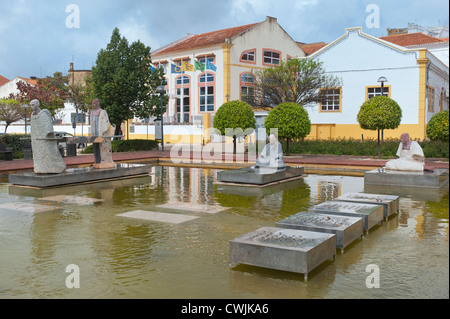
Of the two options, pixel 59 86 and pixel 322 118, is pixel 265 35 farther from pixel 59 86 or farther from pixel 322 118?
pixel 59 86

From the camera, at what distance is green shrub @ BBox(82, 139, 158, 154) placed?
1062 inches

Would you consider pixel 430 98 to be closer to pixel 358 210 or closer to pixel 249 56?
pixel 249 56

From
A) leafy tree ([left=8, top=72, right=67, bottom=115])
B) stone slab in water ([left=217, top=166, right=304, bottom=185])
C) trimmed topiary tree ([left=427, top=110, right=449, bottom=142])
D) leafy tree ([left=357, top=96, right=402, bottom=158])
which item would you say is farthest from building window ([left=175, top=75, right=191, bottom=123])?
stone slab in water ([left=217, top=166, right=304, bottom=185])

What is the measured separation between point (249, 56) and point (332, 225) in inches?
1437

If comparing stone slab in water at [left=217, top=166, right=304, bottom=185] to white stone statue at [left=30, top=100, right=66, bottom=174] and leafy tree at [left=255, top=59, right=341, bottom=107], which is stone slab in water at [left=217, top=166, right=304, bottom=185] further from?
leafy tree at [left=255, top=59, right=341, bottom=107]

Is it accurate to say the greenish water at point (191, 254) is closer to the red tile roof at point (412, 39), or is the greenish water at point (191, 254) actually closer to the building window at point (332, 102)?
the building window at point (332, 102)

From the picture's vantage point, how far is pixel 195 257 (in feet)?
20.9

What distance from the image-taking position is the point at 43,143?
42.2 feet

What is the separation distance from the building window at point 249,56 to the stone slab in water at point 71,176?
2750cm

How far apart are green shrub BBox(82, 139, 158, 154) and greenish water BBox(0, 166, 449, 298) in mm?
15583

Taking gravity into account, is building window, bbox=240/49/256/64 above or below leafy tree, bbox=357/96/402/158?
above

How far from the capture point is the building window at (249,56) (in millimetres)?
41206

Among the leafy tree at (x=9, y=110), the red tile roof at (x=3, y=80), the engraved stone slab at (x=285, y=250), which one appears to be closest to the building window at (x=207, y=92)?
the leafy tree at (x=9, y=110)
